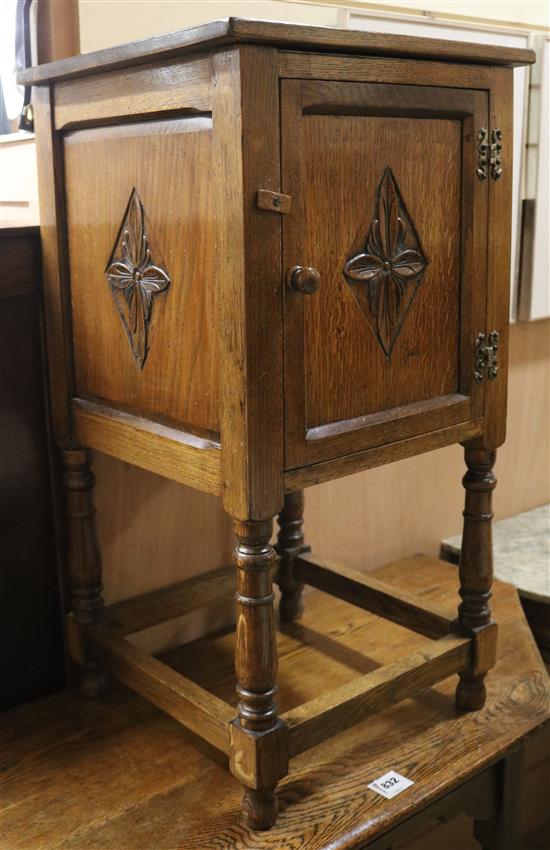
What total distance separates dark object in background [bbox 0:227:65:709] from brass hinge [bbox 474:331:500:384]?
745mm

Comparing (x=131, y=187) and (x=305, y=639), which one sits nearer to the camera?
(x=131, y=187)

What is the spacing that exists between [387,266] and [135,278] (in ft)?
1.20

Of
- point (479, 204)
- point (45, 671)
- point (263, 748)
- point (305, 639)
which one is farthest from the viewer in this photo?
point (305, 639)

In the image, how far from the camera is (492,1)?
244 centimetres

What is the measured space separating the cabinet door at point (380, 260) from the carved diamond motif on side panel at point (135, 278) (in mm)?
232

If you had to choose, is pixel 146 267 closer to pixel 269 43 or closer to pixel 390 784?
pixel 269 43

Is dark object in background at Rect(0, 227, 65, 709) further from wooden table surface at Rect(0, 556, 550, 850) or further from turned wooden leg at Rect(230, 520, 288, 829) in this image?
turned wooden leg at Rect(230, 520, 288, 829)

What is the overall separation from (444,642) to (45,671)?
748 millimetres

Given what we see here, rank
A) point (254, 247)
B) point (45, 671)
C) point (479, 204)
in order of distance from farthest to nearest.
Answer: point (45, 671) < point (479, 204) < point (254, 247)

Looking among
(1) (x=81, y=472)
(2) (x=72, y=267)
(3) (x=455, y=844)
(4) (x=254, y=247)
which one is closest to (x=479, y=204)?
(4) (x=254, y=247)

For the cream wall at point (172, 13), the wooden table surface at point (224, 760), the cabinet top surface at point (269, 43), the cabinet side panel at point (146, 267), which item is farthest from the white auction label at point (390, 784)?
the cream wall at point (172, 13)

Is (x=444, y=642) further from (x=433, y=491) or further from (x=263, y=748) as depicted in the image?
(x=433, y=491)

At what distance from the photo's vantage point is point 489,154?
156 cm

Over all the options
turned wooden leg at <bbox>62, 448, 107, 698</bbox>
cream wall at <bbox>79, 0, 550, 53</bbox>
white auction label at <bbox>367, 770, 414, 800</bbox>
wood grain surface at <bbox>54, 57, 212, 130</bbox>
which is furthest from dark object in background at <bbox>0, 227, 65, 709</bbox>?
white auction label at <bbox>367, 770, 414, 800</bbox>
